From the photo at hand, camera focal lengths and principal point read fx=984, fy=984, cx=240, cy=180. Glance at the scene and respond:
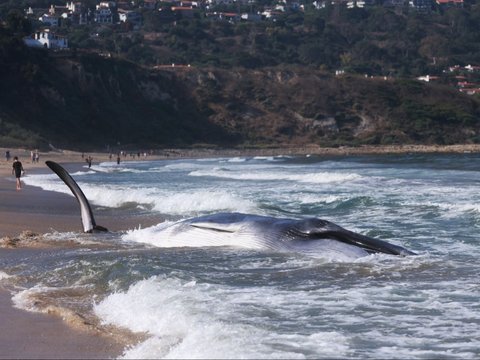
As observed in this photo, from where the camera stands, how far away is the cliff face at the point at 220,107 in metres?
78.9

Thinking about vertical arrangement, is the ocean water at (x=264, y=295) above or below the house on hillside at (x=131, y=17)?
below

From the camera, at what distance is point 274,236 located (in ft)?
36.3

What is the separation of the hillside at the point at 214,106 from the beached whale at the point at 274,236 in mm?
60649

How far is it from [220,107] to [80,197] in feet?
253

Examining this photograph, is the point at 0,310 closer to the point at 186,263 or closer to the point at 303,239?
the point at 186,263

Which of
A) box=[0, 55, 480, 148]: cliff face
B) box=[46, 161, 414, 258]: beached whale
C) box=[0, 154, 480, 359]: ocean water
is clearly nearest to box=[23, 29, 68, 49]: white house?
box=[0, 55, 480, 148]: cliff face

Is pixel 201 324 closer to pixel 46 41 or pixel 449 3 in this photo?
pixel 46 41

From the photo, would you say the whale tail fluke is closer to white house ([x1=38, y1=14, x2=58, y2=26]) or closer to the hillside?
the hillside

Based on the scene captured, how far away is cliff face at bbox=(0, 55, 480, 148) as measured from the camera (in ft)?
259

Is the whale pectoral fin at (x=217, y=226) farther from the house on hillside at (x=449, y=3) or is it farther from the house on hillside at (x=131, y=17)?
the house on hillside at (x=449, y=3)

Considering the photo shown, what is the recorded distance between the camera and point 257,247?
1114 centimetres

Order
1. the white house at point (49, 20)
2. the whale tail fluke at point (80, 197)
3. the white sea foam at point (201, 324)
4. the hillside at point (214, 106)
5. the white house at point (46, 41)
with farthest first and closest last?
the white house at point (49, 20), the white house at point (46, 41), the hillside at point (214, 106), the whale tail fluke at point (80, 197), the white sea foam at point (201, 324)

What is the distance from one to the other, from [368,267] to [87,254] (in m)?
3.60

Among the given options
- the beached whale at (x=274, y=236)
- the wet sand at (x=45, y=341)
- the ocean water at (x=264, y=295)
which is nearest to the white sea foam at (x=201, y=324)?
the ocean water at (x=264, y=295)
